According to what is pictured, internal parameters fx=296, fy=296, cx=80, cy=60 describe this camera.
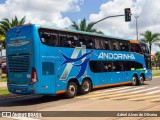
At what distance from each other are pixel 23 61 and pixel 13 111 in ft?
10.5

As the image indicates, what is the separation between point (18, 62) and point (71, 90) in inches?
132

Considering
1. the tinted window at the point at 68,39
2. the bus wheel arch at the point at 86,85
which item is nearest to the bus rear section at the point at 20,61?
the tinted window at the point at 68,39

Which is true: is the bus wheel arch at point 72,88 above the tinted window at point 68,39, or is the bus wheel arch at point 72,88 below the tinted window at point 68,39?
below

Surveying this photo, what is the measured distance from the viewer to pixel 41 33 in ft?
47.6

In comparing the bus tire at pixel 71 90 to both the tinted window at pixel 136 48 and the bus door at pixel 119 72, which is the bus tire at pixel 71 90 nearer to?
the bus door at pixel 119 72

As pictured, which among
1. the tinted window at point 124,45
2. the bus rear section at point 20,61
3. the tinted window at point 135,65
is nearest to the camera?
the bus rear section at point 20,61

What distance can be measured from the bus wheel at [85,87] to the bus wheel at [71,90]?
2.32 feet

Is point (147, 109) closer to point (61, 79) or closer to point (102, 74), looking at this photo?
point (61, 79)

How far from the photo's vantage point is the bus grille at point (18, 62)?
14328mm

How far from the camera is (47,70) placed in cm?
1465

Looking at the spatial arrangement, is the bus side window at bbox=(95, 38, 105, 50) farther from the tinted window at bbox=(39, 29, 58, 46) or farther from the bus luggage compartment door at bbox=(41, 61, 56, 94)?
the bus luggage compartment door at bbox=(41, 61, 56, 94)

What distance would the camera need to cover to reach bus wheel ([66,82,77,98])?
15.9 m

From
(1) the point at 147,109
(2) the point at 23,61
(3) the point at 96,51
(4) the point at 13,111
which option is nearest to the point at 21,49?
(2) the point at 23,61

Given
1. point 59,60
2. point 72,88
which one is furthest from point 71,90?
point 59,60
